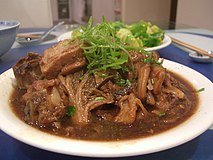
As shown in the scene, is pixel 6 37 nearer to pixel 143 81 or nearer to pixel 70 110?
pixel 70 110

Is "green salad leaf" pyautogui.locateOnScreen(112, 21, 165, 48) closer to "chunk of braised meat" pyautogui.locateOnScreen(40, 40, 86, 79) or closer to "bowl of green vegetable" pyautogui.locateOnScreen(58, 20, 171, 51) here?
"bowl of green vegetable" pyautogui.locateOnScreen(58, 20, 171, 51)

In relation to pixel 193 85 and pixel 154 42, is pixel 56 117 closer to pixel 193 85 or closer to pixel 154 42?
pixel 193 85

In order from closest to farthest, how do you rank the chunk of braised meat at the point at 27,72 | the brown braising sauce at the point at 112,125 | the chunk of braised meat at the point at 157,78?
1. the brown braising sauce at the point at 112,125
2. the chunk of braised meat at the point at 157,78
3. the chunk of braised meat at the point at 27,72

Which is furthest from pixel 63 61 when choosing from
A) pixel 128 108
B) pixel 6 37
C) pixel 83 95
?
pixel 6 37

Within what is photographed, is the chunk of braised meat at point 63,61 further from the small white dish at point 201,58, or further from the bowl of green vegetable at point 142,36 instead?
the small white dish at point 201,58

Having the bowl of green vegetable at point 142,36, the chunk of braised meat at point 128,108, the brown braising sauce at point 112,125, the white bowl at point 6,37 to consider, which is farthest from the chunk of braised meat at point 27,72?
the bowl of green vegetable at point 142,36
